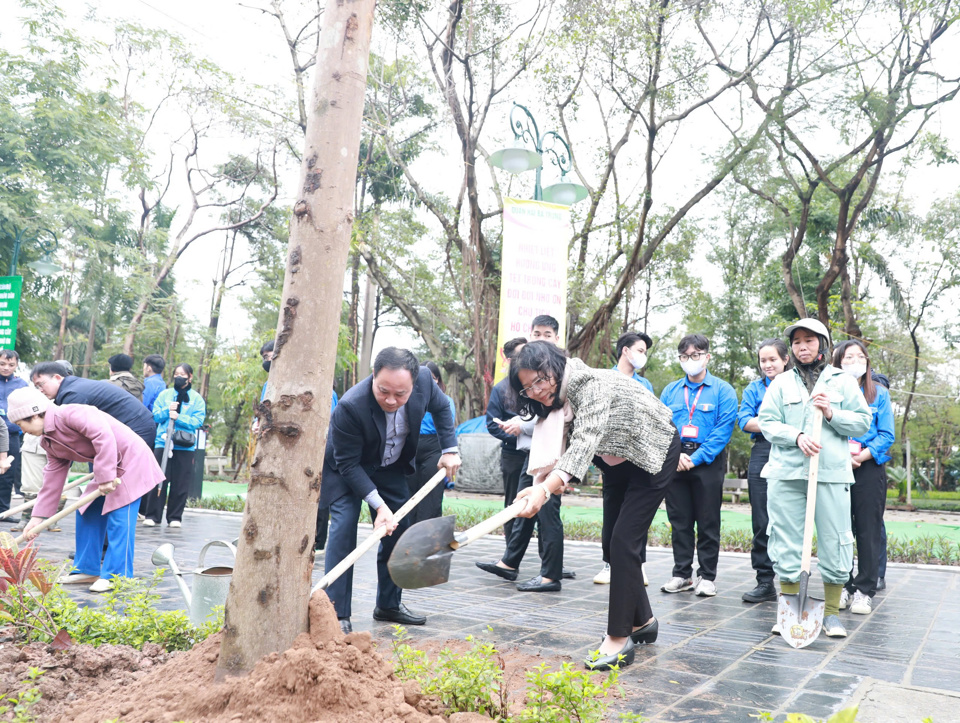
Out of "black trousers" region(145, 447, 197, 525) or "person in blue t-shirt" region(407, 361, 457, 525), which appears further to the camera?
"black trousers" region(145, 447, 197, 525)

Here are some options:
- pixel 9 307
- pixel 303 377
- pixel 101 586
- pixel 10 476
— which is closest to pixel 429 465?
pixel 101 586

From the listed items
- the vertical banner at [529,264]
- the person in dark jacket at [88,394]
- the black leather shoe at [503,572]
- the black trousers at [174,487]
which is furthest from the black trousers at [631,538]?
the vertical banner at [529,264]

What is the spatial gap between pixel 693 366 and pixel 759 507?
4.25 ft

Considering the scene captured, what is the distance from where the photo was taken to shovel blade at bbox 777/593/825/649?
440 centimetres

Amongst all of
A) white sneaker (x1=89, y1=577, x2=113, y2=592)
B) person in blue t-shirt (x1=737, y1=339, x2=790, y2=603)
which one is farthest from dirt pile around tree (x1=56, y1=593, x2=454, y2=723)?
person in blue t-shirt (x1=737, y1=339, x2=790, y2=603)

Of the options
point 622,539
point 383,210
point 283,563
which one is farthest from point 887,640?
point 383,210

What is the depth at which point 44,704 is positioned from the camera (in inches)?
119

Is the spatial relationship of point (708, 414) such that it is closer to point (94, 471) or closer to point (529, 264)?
point (94, 471)

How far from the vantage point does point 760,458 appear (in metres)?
6.32

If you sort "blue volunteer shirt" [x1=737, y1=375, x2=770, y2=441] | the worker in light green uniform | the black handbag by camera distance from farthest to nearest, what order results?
the black handbag < "blue volunteer shirt" [x1=737, y1=375, x2=770, y2=441] < the worker in light green uniform

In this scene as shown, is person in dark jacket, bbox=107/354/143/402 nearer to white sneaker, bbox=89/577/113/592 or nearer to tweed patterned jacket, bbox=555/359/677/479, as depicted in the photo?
white sneaker, bbox=89/577/113/592

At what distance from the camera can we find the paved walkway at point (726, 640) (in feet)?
11.0

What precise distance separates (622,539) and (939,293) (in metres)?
24.2

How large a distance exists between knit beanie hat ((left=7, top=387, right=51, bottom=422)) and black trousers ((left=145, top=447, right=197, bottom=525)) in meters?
4.39
